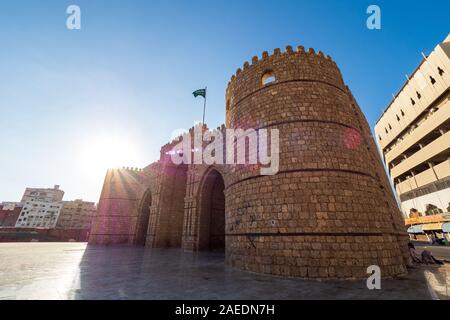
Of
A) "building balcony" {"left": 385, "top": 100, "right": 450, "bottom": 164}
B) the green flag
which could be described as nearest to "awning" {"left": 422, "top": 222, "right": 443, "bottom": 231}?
"building balcony" {"left": 385, "top": 100, "right": 450, "bottom": 164}

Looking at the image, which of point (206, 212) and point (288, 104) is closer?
point (288, 104)

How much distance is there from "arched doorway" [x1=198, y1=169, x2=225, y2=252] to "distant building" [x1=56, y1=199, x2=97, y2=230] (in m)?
63.9

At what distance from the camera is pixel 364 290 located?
4.20 m

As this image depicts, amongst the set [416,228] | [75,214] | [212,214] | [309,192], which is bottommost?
[416,228]

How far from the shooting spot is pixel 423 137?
24.0 m

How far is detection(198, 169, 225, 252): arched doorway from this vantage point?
1313 centimetres

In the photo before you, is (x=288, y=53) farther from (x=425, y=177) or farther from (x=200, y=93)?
(x=425, y=177)

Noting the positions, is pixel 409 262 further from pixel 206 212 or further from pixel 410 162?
pixel 410 162

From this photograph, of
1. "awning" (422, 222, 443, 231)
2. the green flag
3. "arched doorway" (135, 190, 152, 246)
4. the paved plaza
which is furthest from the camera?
"awning" (422, 222, 443, 231)

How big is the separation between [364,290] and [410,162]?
30745mm

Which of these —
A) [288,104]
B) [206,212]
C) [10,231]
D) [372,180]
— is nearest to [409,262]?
[372,180]

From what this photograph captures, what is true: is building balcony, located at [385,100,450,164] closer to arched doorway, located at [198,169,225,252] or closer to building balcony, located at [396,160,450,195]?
building balcony, located at [396,160,450,195]

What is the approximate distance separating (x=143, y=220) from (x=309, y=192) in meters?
19.2

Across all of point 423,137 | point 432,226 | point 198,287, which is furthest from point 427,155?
point 198,287
